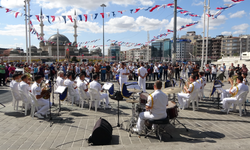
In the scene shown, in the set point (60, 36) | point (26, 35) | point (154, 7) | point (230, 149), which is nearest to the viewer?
point (230, 149)

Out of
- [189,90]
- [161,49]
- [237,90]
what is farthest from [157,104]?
[161,49]

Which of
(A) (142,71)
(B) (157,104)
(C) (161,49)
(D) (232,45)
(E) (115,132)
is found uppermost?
(C) (161,49)

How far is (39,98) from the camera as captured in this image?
6.47 m

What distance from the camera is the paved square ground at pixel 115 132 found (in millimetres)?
4281

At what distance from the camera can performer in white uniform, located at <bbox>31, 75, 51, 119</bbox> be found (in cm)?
640

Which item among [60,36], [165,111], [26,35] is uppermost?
[60,36]

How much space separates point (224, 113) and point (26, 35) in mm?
26319

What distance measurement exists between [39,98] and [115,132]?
10.4 feet

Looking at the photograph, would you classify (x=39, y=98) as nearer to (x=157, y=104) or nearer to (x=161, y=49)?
(x=157, y=104)

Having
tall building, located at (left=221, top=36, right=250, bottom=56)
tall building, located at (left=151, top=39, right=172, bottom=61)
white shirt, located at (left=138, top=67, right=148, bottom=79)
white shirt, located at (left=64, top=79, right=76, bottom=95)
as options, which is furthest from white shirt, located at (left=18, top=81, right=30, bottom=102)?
tall building, located at (left=151, top=39, right=172, bottom=61)

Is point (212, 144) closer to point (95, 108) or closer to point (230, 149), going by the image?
point (230, 149)

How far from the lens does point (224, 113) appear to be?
23.4 feet

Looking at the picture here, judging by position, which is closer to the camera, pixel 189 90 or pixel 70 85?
pixel 189 90

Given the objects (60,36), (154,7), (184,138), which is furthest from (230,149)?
(60,36)
